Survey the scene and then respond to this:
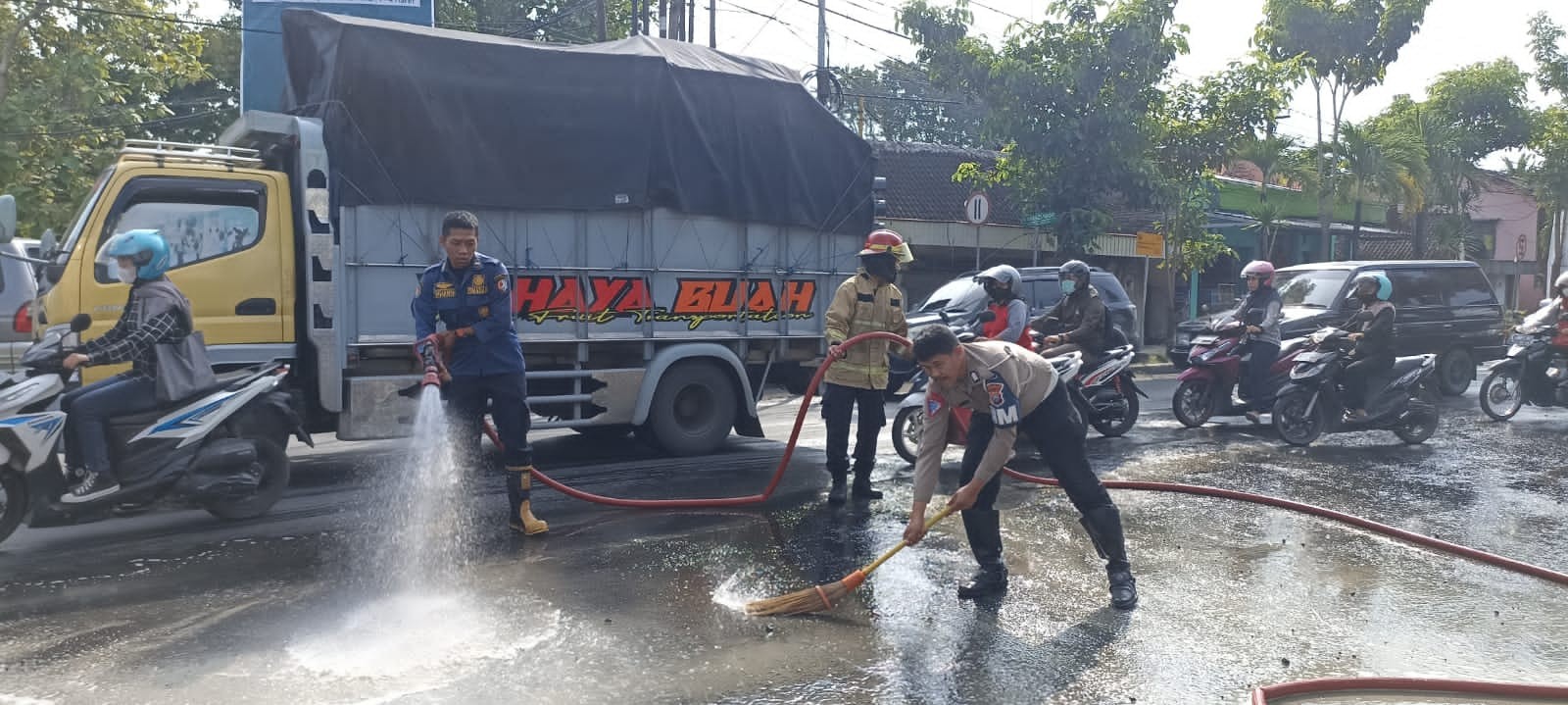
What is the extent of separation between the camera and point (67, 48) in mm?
16203

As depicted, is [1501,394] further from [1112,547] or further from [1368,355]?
[1112,547]

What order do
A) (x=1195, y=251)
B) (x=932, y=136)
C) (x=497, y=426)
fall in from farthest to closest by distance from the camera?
(x=932, y=136), (x=1195, y=251), (x=497, y=426)

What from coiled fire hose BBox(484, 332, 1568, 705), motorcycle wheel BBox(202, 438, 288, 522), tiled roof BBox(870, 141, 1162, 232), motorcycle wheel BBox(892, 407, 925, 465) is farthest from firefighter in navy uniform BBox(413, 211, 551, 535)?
tiled roof BBox(870, 141, 1162, 232)

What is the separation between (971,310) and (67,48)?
13411mm

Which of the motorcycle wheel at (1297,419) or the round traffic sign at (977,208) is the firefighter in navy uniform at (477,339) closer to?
the motorcycle wheel at (1297,419)

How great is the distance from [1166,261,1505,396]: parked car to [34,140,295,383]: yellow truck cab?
36.4 feet

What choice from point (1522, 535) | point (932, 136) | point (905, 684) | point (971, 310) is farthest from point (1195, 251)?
point (932, 136)

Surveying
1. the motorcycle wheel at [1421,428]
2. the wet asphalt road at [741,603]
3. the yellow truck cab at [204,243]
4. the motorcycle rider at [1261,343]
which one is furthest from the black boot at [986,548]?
the motorcycle wheel at [1421,428]

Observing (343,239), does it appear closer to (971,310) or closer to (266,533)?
(266,533)

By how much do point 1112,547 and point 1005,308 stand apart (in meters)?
3.83

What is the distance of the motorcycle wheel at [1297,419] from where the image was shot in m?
9.78

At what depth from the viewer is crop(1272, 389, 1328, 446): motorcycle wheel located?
9781 millimetres

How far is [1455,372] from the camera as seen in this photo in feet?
48.2

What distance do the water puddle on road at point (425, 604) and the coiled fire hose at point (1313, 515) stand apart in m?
0.53
